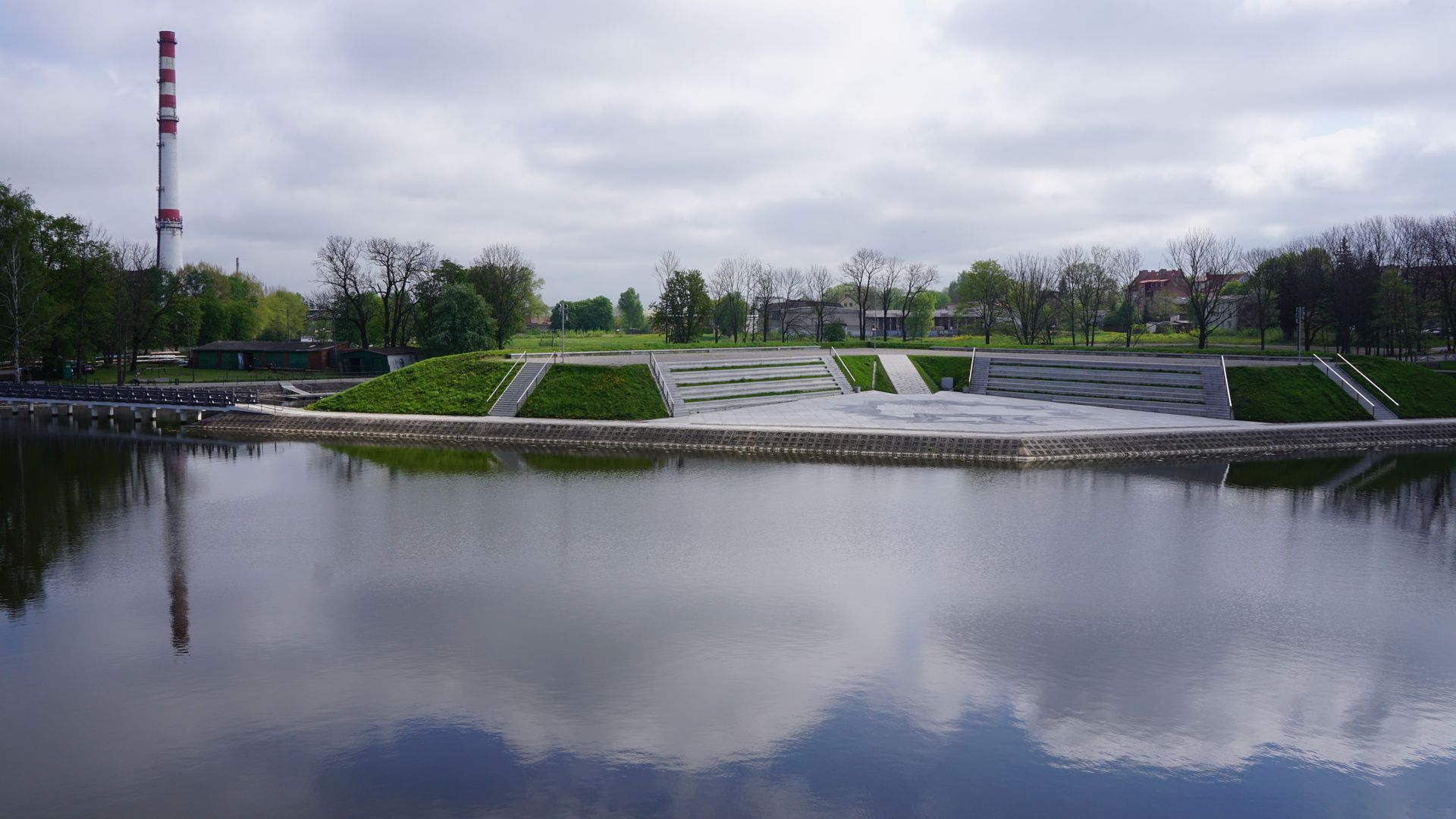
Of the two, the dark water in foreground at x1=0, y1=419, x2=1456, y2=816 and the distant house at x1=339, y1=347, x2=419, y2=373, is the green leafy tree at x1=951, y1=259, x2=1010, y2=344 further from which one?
the dark water in foreground at x1=0, y1=419, x2=1456, y2=816

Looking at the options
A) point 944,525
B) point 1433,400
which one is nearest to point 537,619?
point 944,525

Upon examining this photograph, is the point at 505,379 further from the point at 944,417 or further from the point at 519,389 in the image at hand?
the point at 944,417

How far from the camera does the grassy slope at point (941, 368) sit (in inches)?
2045

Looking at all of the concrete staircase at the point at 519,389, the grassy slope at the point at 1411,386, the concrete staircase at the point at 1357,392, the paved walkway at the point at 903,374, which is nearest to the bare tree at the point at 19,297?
the concrete staircase at the point at 519,389

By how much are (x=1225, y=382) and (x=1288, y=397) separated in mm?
2651

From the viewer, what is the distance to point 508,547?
1942 centimetres

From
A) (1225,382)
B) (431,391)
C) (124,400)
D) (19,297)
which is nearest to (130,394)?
(124,400)

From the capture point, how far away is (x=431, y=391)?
4394 cm

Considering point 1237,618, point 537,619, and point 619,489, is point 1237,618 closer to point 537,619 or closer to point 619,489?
point 537,619

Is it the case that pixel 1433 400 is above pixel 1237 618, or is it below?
above

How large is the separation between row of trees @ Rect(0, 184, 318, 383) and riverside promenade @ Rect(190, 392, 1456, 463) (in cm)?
2341

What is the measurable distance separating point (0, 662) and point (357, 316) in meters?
67.4

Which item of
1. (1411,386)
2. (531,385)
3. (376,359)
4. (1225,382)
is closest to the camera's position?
(531,385)

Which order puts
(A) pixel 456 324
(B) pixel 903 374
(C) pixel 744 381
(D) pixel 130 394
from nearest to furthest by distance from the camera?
1. (C) pixel 744 381
2. (D) pixel 130 394
3. (B) pixel 903 374
4. (A) pixel 456 324
